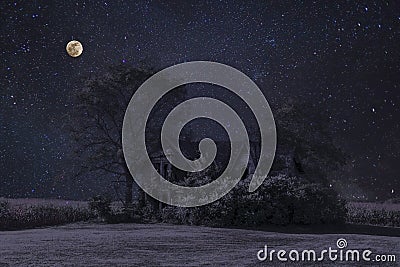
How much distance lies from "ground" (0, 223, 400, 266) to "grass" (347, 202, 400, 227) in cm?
862

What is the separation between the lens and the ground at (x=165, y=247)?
13.0m

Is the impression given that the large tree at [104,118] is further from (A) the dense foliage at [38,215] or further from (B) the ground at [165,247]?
(B) the ground at [165,247]

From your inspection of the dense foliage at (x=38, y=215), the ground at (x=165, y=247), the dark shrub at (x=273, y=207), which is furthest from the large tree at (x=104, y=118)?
the ground at (x=165, y=247)

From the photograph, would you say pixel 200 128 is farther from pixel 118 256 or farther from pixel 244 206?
pixel 118 256

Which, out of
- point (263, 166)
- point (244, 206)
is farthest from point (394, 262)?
point (263, 166)

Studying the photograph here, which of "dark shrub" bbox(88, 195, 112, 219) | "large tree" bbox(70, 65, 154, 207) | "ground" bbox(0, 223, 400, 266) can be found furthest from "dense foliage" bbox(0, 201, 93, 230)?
"ground" bbox(0, 223, 400, 266)

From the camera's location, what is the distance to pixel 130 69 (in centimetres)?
3266

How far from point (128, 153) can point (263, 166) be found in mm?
8451

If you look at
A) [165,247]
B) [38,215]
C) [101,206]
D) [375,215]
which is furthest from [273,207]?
[38,215]

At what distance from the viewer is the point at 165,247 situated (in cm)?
1591

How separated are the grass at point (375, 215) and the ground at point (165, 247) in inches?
339

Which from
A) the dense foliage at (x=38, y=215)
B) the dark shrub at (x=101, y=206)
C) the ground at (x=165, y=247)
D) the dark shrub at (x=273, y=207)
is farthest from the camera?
the dark shrub at (x=101, y=206)

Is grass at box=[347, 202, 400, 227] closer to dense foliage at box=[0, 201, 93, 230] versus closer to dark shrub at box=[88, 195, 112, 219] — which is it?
dark shrub at box=[88, 195, 112, 219]

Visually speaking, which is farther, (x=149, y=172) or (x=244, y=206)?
(x=149, y=172)
